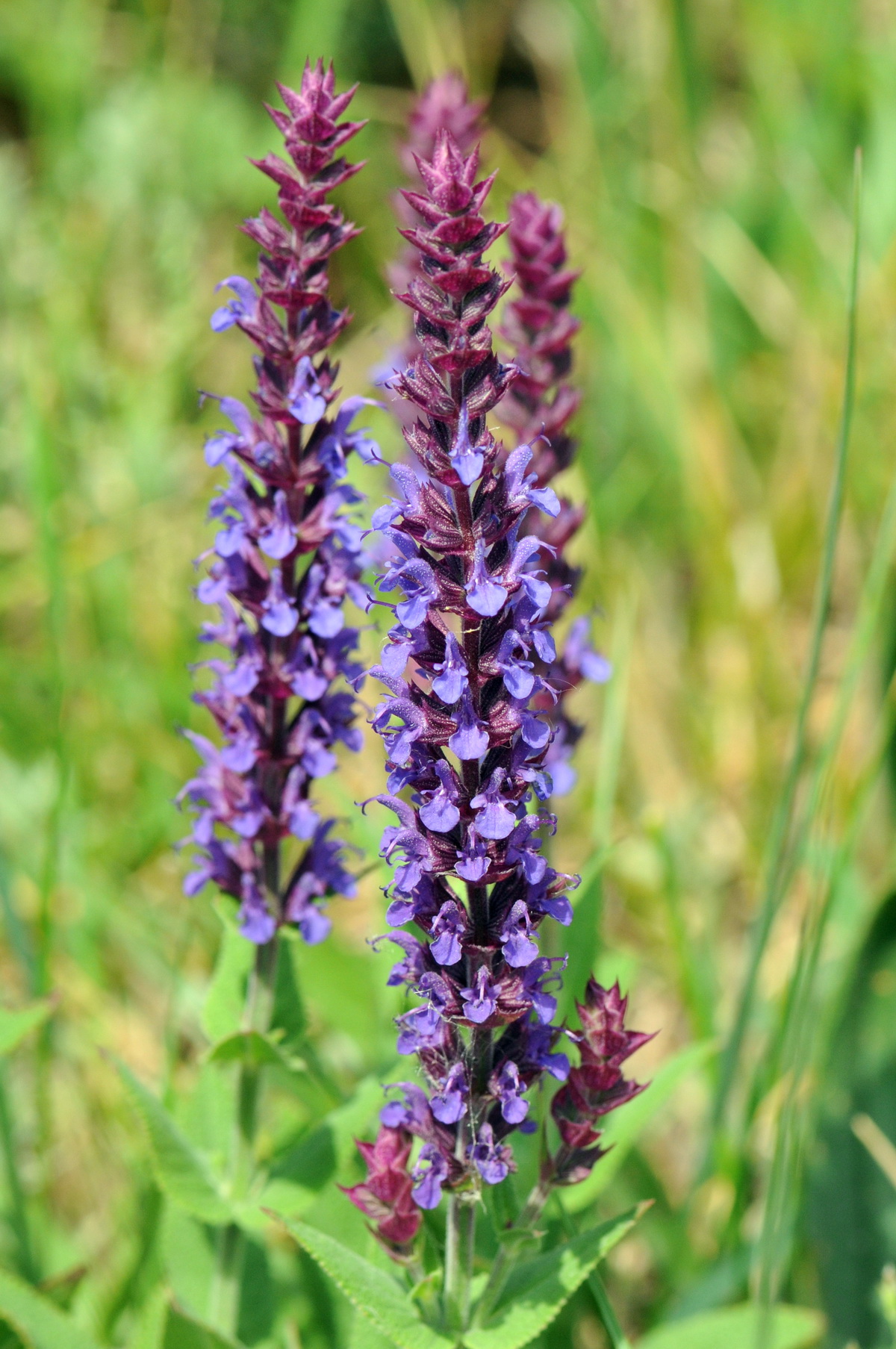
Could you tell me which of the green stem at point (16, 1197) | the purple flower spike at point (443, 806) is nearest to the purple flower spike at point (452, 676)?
the purple flower spike at point (443, 806)

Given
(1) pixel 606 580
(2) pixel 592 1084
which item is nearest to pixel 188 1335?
(2) pixel 592 1084

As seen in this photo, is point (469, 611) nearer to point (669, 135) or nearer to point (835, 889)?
point (835, 889)

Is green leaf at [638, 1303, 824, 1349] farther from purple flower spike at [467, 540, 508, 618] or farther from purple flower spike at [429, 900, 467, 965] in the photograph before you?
purple flower spike at [467, 540, 508, 618]

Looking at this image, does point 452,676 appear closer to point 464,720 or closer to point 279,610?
point 464,720

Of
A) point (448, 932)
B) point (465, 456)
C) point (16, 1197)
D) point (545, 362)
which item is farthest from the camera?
point (545, 362)

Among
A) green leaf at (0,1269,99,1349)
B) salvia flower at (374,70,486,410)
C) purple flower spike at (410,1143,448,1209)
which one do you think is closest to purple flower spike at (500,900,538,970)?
purple flower spike at (410,1143,448,1209)
